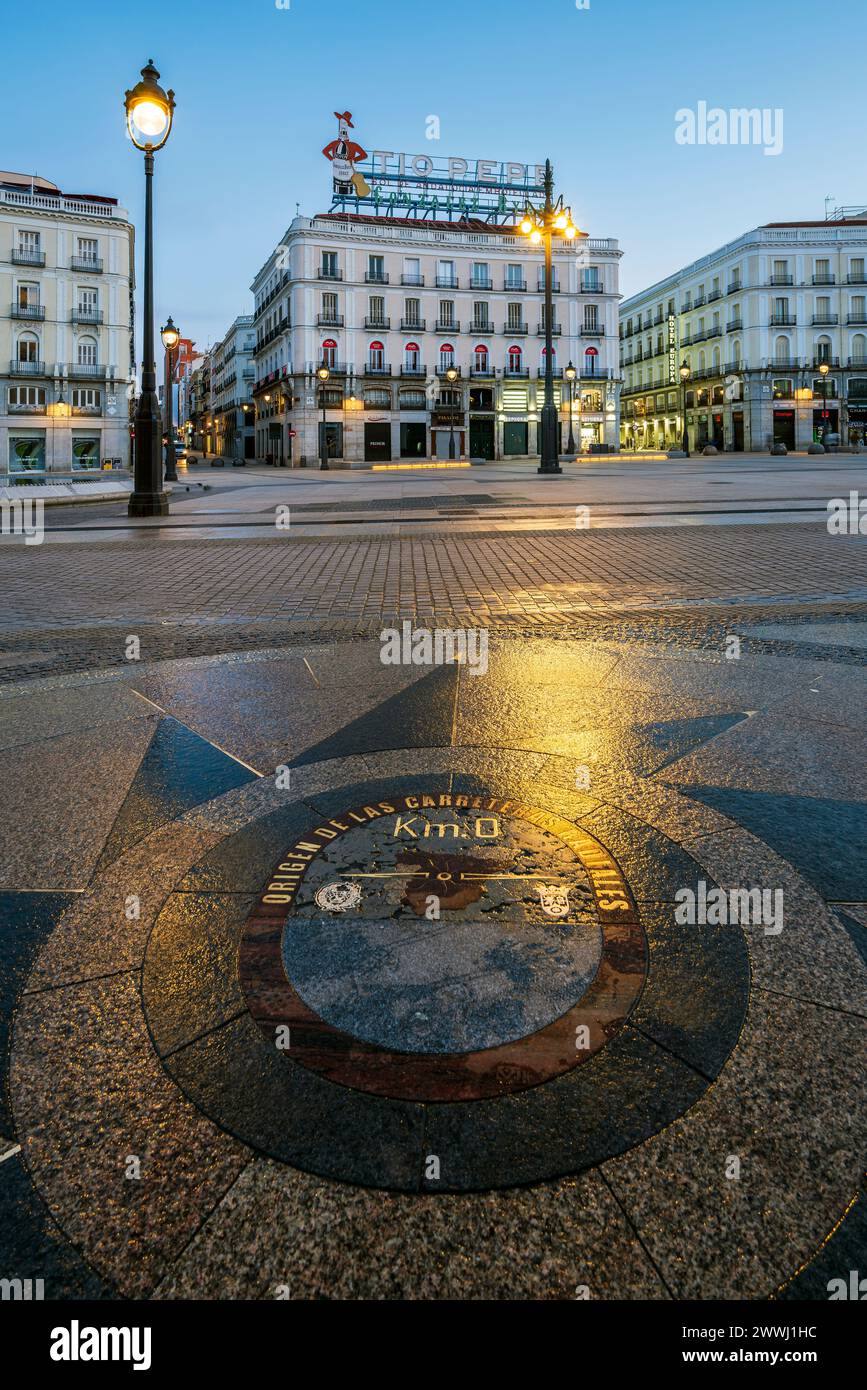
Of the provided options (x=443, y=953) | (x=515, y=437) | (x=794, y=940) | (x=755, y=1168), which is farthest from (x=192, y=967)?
(x=515, y=437)

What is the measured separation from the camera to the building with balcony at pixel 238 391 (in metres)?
86.4

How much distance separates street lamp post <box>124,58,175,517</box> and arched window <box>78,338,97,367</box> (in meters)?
43.4

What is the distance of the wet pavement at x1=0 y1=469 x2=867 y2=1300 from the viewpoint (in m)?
1.31

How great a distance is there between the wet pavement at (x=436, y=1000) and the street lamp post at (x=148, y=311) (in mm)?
13229

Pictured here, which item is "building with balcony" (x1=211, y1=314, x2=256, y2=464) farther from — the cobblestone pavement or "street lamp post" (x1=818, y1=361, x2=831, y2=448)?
the cobblestone pavement

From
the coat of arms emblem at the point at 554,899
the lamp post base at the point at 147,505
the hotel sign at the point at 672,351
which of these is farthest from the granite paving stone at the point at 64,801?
the hotel sign at the point at 672,351

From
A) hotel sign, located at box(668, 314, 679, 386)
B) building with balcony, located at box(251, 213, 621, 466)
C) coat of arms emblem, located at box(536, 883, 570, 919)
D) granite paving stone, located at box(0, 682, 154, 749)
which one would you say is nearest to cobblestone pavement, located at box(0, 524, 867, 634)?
granite paving stone, located at box(0, 682, 154, 749)

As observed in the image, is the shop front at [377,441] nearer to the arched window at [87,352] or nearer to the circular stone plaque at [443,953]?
the arched window at [87,352]

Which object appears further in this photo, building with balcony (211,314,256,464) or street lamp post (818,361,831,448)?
building with balcony (211,314,256,464)

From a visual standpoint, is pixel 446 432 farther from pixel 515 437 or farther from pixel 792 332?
pixel 792 332

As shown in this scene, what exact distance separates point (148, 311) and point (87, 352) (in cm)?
4446

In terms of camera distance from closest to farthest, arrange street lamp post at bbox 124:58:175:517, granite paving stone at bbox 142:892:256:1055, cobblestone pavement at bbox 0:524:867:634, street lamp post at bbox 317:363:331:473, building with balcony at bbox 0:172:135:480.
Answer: granite paving stone at bbox 142:892:256:1055, cobblestone pavement at bbox 0:524:867:634, street lamp post at bbox 124:58:175:517, street lamp post at bbox 317:363:331:473, building with balcony at bbox 0:172:135:480

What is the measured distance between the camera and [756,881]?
2262mm
